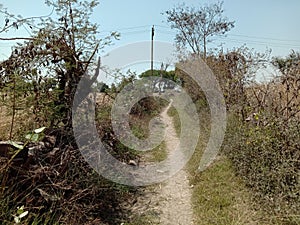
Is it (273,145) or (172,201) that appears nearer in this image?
(273,145)

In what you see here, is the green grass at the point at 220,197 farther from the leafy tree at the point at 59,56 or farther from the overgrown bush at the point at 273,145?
the leafy tree at the point at 59,56

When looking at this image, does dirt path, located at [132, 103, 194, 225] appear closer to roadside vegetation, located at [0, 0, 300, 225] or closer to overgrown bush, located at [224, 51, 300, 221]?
roadside vegetation, located at [0, 0, 300, 225]

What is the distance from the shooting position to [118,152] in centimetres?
554

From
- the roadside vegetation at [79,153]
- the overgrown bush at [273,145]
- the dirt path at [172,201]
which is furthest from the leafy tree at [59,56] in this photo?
the overgrown bush at [273,145]

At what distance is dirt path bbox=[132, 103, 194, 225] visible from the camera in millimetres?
3991

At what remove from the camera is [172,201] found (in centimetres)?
459

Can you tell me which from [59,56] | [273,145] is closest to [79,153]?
[59,56]

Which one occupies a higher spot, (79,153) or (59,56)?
(59,56)

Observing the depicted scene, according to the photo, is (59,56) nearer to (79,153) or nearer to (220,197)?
(79,153)

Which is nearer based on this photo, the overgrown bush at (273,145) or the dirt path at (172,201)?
the overgrown bush at (273,145)

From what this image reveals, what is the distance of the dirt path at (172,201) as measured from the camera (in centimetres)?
399

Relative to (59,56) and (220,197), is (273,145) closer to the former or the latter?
(220,197)

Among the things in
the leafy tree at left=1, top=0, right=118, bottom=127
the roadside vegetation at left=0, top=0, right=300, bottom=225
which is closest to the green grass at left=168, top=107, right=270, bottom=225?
the roadside vegetation at left=0, top=0, right=300, bottom=225

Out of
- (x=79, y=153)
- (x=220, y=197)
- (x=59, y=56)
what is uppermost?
(x=59, y=56)
